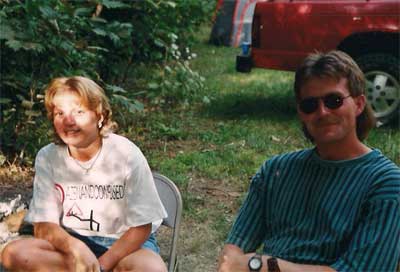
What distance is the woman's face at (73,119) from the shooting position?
9.18 feet

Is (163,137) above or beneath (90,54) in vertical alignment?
beneath

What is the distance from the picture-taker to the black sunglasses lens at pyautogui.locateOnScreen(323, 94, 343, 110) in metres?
2.10

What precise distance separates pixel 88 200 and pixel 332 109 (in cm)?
120

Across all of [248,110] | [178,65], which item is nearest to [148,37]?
[178,65]

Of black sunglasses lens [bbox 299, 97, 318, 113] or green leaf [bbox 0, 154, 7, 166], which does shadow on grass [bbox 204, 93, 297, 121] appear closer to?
green leaf [bbox 0, 154, 7, 166]

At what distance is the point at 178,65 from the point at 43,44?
2.66 metres

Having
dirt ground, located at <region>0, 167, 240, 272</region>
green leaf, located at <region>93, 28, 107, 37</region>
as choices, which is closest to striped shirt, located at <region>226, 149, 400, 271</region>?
dirt ground, located at <region>0, 167, 240, 272</region>

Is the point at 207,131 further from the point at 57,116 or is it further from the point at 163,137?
the point at 57,116

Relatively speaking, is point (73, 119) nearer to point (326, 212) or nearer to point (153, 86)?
point (326, 212)

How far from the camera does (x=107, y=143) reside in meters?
2.88

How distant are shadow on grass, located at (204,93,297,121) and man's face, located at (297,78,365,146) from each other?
193 inches

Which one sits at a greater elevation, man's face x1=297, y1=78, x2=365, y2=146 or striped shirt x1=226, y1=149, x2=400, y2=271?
man's face x1=297, y1=78, x2=365, y2=146

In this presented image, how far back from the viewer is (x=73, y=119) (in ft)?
9.18

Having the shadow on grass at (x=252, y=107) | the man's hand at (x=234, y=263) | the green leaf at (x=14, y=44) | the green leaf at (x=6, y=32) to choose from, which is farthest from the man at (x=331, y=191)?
the shadow on grass at (x=252, y=107)
